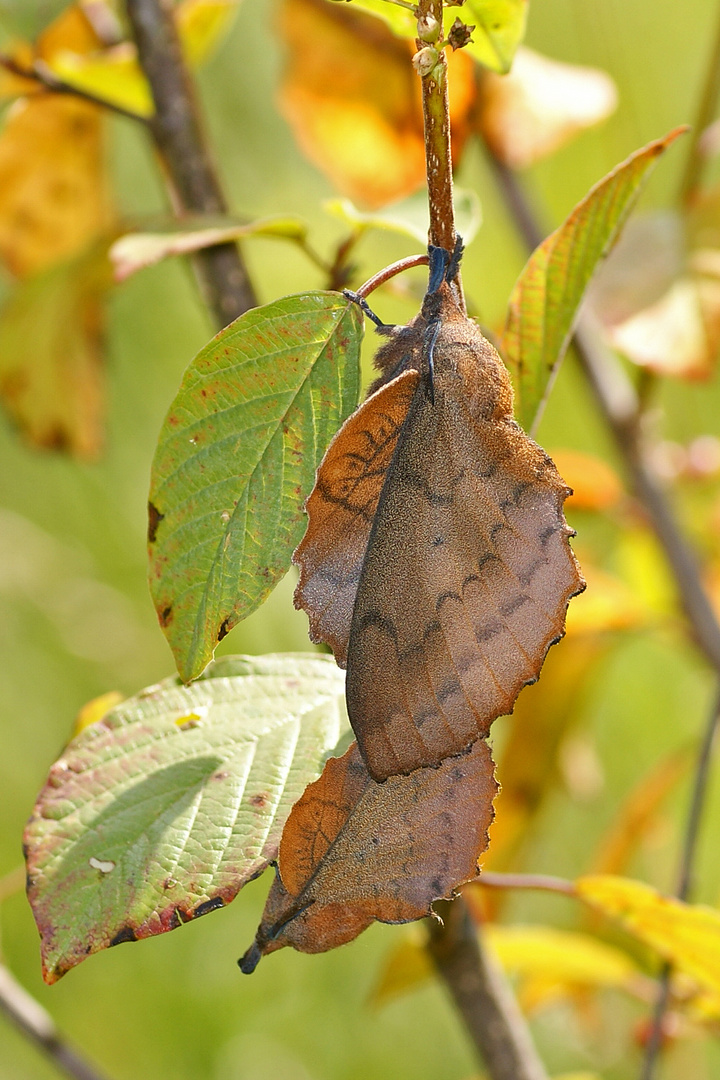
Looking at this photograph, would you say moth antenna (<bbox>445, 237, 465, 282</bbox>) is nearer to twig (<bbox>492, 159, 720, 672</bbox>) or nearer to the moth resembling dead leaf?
the moth resembling dead leaf

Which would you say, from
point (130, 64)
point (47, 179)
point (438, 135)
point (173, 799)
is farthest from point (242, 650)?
point (438, 135)

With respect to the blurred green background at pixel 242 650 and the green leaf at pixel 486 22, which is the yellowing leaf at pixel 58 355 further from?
the blurred green background at pixel 242 650

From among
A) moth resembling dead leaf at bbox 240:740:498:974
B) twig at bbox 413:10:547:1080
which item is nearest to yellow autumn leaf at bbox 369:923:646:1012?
twig at bbox 413:10:547:1080

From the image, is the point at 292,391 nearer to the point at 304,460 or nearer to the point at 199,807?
the point at 304,460

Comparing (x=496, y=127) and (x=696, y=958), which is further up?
(x=496, y=127)

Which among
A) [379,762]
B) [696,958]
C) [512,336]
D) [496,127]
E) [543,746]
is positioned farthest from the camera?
[543,746]

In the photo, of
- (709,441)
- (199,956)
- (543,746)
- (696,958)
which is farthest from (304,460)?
(199,956)
